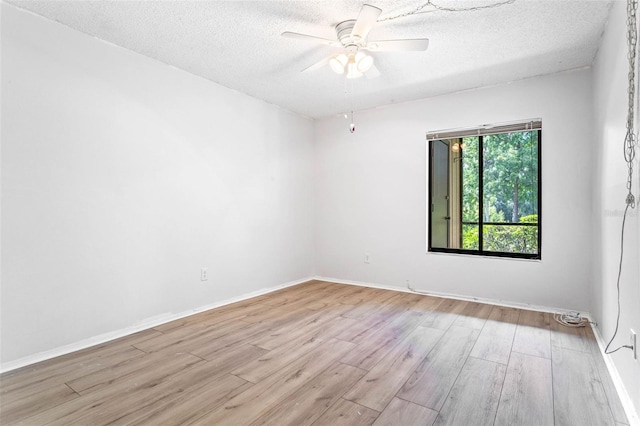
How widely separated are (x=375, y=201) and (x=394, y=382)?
107 inches

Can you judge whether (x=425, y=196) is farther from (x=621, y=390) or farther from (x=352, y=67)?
(x=621, y=390)

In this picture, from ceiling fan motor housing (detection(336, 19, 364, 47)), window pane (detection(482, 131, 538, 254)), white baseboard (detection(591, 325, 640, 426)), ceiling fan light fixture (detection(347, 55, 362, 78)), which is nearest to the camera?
white baseboard (detection(591, 325, 640, 426))

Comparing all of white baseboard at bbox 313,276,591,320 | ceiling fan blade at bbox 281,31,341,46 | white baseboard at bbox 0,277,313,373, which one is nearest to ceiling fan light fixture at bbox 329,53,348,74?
ceiling fan blade at bbox 281,31,341,46

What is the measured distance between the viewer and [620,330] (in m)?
1.91

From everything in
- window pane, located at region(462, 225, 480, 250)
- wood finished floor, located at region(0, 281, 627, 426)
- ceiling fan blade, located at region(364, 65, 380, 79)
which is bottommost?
wood finished floor, located at region(0, 281, 627, 426)

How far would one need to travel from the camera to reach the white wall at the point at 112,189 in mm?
2182

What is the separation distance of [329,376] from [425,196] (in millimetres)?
2619

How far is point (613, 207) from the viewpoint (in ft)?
6.97

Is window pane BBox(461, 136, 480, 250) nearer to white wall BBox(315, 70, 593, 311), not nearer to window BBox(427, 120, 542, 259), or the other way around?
window BBox(427, 120, 542, 259)

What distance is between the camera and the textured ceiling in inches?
86.2

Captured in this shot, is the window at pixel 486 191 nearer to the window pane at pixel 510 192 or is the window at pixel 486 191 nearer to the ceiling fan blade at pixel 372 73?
the window pane at pixel 510 192

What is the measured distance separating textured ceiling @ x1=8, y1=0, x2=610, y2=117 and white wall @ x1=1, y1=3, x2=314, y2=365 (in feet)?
0.85

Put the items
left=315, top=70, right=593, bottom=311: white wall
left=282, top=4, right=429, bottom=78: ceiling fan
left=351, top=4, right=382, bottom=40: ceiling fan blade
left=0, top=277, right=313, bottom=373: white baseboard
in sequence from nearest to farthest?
left=351, top=4, right=382, bottom=40: ceiling fan blade → left=282, top=4, right=429, bottom=78: ceiling fan → left=0, top=277, right=313, bottom=373: white baseboard → left=315, top=70, right=593, bottom=311: white wall

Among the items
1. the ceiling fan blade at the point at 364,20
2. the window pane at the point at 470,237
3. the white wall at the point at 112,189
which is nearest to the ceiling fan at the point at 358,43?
the ceiling fan blade at the point at 364,20
